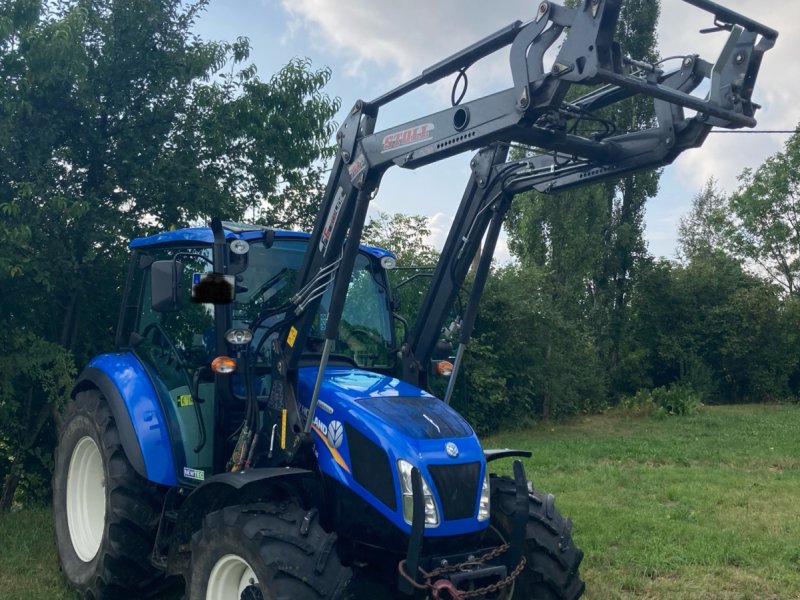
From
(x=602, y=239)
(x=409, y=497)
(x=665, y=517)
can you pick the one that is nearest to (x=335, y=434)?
(x=409, y=497)

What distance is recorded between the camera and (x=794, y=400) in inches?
894

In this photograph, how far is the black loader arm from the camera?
3244mm

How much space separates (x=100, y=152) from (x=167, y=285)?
4213 millimetres

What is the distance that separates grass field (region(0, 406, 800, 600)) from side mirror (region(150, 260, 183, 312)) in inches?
86.2

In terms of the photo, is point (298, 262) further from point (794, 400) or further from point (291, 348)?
point (794, 400)

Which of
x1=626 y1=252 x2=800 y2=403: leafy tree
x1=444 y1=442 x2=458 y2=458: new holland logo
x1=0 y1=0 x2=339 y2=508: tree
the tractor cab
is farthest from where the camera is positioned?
x1=626 y1=252 x2=800 y2=403: leafy tree

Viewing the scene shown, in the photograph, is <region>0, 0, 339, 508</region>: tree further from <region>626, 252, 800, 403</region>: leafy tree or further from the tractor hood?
<region>626, 252, 800, 403</region>: leafy tree

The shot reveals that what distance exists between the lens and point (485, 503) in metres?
3.96

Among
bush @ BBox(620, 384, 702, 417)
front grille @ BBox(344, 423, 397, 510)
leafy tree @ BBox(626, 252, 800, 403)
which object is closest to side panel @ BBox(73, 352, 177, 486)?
front grille @ BBox(344, 423, 397, 510)

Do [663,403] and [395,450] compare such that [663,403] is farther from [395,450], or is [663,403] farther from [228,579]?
[228,579]

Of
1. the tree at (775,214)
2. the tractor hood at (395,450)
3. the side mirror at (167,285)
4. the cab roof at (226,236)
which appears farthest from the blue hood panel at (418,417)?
the tree at (775,214)

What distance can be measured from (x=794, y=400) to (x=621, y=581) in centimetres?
2003

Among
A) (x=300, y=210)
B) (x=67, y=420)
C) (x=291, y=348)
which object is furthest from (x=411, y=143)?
(x=300, y=210)

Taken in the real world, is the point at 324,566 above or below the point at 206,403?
below
